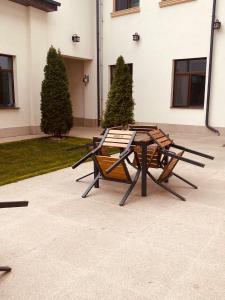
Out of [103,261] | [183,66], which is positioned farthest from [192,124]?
[103,261]

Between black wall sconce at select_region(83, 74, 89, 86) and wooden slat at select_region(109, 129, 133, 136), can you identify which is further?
black wall sconce at select_region(83, 74, 89, 86)

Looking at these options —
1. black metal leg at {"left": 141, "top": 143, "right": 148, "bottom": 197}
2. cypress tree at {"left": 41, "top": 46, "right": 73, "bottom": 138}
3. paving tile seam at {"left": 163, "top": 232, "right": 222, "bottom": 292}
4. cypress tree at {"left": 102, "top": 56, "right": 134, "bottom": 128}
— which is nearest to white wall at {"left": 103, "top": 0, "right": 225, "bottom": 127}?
cypress tree at {"left": 102, "top": 56, "right": 134, "bottom": 128}

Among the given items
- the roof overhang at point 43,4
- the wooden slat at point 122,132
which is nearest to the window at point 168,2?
the roof overhang at point 43,4

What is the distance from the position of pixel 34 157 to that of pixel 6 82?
4195 millimetres

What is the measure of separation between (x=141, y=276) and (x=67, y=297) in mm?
594

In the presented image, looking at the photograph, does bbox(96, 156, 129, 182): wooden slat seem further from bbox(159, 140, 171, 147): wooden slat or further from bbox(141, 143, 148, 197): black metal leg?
bbox(159, 140, 171, 147): wooden slat

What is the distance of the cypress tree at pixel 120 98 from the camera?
9.63 m

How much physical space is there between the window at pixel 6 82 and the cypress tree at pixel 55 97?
1219 millimetres

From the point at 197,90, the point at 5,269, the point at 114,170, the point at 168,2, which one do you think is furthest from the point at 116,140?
the point at 168,2

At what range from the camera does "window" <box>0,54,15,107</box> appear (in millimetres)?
9906

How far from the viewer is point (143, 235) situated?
307 cm

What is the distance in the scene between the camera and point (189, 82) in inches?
428

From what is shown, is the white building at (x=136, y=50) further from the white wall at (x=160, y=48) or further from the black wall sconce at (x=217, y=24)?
the black wall sconce at (x=217, y=24)

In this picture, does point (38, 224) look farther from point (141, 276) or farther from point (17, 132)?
point (17, 132)
